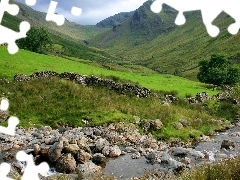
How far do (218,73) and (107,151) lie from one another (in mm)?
43333

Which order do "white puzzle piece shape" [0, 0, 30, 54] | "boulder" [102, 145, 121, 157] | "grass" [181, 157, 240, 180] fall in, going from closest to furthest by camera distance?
1. "white puzzle piece shape" [0, 0, 30, 54]
2. "grass" [181, 157, 240, 180]
3. "boulder" [102, 145, 121, 157]

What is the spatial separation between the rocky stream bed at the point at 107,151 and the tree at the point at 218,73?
1341 inches

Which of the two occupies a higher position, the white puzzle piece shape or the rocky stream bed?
the white puzzle piece shape

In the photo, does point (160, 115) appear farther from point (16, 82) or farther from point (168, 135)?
point (16, 82)

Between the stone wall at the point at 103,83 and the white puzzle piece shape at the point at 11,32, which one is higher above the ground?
the white puzzle piece shape at the point at 11,32

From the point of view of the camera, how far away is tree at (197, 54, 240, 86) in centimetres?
5956

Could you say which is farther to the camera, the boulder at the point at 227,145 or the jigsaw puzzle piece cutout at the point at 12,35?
the boulder at the point at 227,145

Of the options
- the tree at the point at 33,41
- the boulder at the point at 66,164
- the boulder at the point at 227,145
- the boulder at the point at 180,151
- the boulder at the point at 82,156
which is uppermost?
the tree at the point at 33,41

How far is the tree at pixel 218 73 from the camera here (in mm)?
59562

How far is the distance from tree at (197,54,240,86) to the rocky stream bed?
3405cm

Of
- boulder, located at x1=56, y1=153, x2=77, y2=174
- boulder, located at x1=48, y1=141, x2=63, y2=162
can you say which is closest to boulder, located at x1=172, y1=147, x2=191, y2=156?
boulder, located at x1=56, y1=153, x2=77, y2=174

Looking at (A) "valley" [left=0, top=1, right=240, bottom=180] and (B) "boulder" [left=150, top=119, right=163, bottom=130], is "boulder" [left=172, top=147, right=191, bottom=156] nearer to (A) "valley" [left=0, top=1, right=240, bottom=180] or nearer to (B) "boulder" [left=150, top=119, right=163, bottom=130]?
(A) "valley" [left=0, top=1, right=240, bottom=180]

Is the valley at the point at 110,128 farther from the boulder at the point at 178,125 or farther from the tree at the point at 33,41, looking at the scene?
the tree at the point at 33,41

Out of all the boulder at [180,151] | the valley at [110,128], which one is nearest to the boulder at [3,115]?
the valley at [110,128]
